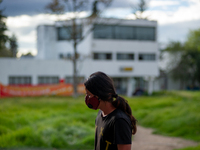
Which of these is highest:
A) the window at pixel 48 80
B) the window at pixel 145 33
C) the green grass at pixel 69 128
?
the window at pixel 145 33

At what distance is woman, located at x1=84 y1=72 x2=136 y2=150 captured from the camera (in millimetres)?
2459

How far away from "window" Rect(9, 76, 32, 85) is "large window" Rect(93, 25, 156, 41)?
9.69 metres

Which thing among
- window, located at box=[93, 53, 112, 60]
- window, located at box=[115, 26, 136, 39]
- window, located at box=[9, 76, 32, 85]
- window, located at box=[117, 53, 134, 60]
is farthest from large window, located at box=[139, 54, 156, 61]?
window, located at box=[9, 76, 32, 85]

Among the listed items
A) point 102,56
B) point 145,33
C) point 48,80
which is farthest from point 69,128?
point 145,33

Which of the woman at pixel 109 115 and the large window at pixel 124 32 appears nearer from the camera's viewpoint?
the woman at pixel 109 115

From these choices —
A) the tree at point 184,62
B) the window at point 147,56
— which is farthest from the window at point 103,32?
the tree at point 184,62

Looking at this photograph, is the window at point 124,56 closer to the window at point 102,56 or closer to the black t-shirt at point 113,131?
the window at point 102,56

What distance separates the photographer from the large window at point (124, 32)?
35.1 metres

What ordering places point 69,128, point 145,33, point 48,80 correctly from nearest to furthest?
point 69,128
point 48,80
point 145,33

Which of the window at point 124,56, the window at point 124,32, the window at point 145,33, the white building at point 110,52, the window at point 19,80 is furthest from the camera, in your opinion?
the window at point 145,33

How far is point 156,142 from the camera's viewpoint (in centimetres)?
1002

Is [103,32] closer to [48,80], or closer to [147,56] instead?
[147,56]

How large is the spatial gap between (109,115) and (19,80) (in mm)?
28235

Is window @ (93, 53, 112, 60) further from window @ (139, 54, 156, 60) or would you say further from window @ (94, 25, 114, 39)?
window @ (139, 54, 156, 60)
